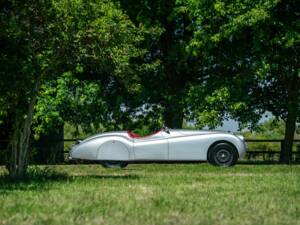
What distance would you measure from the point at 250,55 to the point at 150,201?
16.2 m

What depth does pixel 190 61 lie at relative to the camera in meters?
27.2

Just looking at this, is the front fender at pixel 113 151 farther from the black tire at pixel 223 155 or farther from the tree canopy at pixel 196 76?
the black tire at pixel 223 155

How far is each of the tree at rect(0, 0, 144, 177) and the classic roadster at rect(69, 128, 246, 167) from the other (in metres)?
5.35

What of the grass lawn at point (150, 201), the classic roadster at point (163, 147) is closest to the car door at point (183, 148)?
the classic roadster at point (163, 147)

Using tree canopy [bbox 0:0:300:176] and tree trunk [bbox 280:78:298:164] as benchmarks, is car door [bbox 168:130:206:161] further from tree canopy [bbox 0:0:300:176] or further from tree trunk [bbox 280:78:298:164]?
tree trunk [bbox 280:78:298:164]

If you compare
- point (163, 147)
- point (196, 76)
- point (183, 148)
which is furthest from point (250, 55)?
point (163, 147)

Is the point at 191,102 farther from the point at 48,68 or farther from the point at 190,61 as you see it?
the point at 48,68

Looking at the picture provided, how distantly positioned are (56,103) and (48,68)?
10.9 meters

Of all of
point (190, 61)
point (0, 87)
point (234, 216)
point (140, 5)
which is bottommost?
point (234, 216)

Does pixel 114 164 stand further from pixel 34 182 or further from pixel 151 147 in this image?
pixel 34 182

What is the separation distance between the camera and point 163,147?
1994cm

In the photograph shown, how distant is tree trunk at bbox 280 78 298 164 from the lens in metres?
24.3

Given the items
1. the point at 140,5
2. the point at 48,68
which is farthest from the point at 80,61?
the point at 140,5

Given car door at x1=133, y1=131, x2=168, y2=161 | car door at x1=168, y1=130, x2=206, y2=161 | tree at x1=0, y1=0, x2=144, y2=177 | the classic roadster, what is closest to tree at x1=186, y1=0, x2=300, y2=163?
the classic roadster
